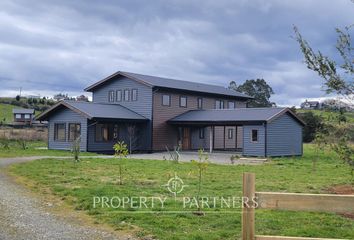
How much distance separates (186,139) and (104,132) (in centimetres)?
827

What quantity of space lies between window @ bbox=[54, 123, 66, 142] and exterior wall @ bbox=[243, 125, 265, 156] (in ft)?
45.2

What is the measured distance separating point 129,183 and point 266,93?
2724 inches

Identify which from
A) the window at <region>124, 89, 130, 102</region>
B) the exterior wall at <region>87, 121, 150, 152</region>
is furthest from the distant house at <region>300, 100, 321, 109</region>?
the window at <region>124, 89, 130, 102</region>

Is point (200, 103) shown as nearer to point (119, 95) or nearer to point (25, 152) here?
point (119, 95)

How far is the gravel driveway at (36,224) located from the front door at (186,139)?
27.2 meters

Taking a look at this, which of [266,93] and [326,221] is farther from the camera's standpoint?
[266,93]

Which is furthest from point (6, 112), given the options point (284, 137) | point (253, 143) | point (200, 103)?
point (284, 137)

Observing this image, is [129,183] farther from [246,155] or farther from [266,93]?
[266,93]

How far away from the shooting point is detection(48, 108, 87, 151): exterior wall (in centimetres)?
3042

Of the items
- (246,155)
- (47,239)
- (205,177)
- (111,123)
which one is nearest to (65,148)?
(111,123)

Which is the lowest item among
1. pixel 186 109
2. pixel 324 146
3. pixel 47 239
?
pixel 47 239

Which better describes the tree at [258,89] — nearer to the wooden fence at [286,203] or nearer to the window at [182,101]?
the window at [182,101]

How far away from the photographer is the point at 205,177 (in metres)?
14.7
